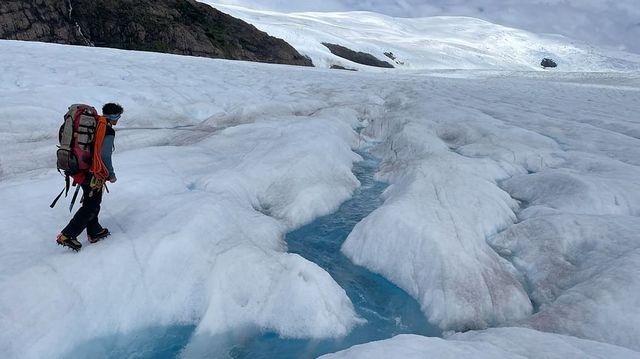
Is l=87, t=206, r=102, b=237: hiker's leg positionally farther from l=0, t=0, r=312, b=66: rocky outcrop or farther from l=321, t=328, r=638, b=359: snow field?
l=0, t=0, r=312, b=66: rocky outcrop

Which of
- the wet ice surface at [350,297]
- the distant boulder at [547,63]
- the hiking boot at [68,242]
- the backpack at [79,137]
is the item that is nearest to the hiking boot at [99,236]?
the hiking boot at [68,242]

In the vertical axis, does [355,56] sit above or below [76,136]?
above

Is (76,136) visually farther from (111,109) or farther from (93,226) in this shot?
(93,226)

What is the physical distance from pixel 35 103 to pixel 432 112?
13.1 meters

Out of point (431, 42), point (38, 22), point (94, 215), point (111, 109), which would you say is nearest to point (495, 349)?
point (94, 215)

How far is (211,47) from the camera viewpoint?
5591 cm

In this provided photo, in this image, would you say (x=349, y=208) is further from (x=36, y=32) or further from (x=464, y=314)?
(x=36, y=32)

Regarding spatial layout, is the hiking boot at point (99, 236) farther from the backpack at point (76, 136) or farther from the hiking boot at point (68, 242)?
the backpack at point (76, 136)

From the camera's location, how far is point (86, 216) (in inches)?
201

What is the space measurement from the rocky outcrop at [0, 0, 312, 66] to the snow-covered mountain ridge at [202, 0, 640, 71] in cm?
886

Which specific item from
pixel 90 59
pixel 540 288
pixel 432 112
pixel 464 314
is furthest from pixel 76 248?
pixel 90 59

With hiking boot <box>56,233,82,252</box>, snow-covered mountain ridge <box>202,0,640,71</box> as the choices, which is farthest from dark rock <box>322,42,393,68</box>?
hiking boot <box>56,233,82,252</box>

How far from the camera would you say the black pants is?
5.07 meters

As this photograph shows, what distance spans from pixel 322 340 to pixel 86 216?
3.22 meters
